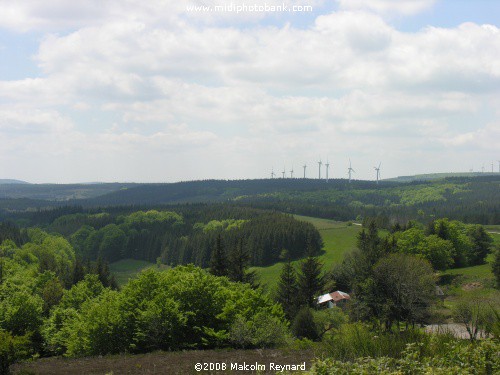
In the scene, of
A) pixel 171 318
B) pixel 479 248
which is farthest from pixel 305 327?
pixel 479 248

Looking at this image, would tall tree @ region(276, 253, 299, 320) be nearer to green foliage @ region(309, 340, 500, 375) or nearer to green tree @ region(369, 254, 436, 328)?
green tree @ region(369, 254, 436, 328)

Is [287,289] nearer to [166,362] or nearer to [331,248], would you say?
[166,362]

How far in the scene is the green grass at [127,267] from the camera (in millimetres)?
163250

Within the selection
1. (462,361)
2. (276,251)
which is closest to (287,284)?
(462,361)

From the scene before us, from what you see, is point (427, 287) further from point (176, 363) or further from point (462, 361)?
point (462, 361)

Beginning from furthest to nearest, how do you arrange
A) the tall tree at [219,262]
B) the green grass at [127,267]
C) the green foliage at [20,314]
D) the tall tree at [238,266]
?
the green grass at [127,267], the tall tree at [238,266], the tall tree at [219,262], the green foliage at [20,314]

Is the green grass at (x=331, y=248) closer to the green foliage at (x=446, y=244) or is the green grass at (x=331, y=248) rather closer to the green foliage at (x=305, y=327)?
the green foliage at (x=446, y=244)

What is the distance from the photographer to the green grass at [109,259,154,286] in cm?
16325

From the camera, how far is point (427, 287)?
57875 mm

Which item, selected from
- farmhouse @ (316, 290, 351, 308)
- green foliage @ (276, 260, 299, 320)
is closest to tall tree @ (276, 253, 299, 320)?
green foliage @ (276, 260, 299, 320)

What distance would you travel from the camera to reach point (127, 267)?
589 feet

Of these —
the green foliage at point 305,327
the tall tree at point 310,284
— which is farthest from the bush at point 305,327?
the tall tree at point 310,284

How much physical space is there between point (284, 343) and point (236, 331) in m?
3.26

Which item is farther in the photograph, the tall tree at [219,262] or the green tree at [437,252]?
the green tree at [437,252]
